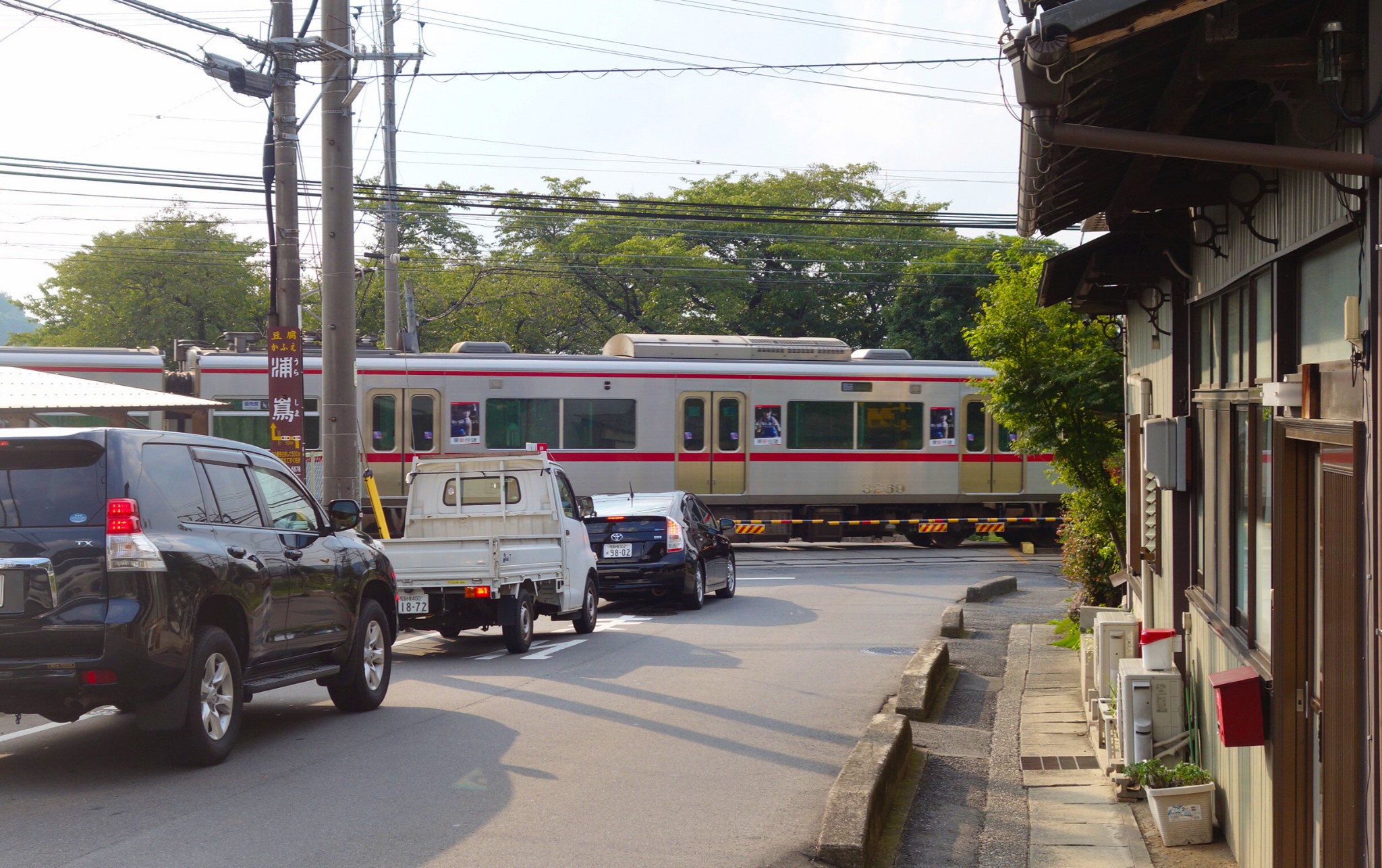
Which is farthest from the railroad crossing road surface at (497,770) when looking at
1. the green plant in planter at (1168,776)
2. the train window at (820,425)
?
the train window at (820,425)

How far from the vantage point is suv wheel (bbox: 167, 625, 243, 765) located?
7.40 metres

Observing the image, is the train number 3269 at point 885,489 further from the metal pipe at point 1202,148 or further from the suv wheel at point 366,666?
the metal pipe at point 1202,148

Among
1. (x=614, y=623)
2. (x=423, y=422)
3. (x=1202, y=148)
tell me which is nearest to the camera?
(x=1202, y=148)

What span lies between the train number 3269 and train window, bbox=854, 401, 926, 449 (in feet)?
2.40

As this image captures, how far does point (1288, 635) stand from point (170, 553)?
5.63 meters

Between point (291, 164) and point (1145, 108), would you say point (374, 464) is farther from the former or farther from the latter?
point (1145, 108)

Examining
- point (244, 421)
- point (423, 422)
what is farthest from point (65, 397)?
point (423, 422)

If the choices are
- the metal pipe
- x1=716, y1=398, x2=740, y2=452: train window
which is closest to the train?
x1=716, y1=398, x2=740, y2=452: train window

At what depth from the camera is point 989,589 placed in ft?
59.4

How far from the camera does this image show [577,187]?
A: 164ft

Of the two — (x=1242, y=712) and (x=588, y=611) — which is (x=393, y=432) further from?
(x=1242, y=712)

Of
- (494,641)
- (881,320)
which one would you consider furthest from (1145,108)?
→ (881,320)

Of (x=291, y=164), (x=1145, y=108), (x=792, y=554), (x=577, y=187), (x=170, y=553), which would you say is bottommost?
(x=792, y=554)

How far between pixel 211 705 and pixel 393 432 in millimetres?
16184
